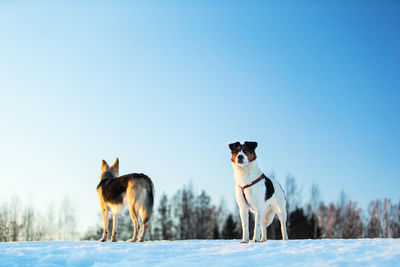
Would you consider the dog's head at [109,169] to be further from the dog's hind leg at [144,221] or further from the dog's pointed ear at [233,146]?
the dog's pointed ear at [233,146]

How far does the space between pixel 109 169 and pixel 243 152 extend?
5.50 metres

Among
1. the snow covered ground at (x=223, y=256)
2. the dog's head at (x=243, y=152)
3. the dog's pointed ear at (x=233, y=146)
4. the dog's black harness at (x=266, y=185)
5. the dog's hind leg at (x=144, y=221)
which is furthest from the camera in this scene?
the dog's hind leg at (x=144, y=221)

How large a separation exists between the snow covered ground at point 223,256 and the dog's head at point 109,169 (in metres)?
5.02

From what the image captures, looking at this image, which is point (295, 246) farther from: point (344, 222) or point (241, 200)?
point (344, 222)

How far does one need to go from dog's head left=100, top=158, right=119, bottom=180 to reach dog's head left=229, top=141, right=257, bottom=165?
5.02m

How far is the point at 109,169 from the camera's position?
12688mm

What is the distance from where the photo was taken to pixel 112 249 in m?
7.53

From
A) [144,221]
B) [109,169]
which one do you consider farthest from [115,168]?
[144,221]

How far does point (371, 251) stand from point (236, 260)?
2056 mm

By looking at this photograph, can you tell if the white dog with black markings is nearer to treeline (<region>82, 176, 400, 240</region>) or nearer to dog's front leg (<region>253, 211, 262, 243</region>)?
dog's front leg (<region>253, 211, 262, 243</region>)

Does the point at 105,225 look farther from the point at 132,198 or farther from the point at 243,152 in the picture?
the point at 243,152

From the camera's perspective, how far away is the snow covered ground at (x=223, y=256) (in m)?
5.85

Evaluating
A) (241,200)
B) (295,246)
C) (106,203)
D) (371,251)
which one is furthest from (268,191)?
(106,203)

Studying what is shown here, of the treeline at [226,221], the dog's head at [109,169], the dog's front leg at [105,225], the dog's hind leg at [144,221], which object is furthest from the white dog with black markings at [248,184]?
the treeline at [226,221]
